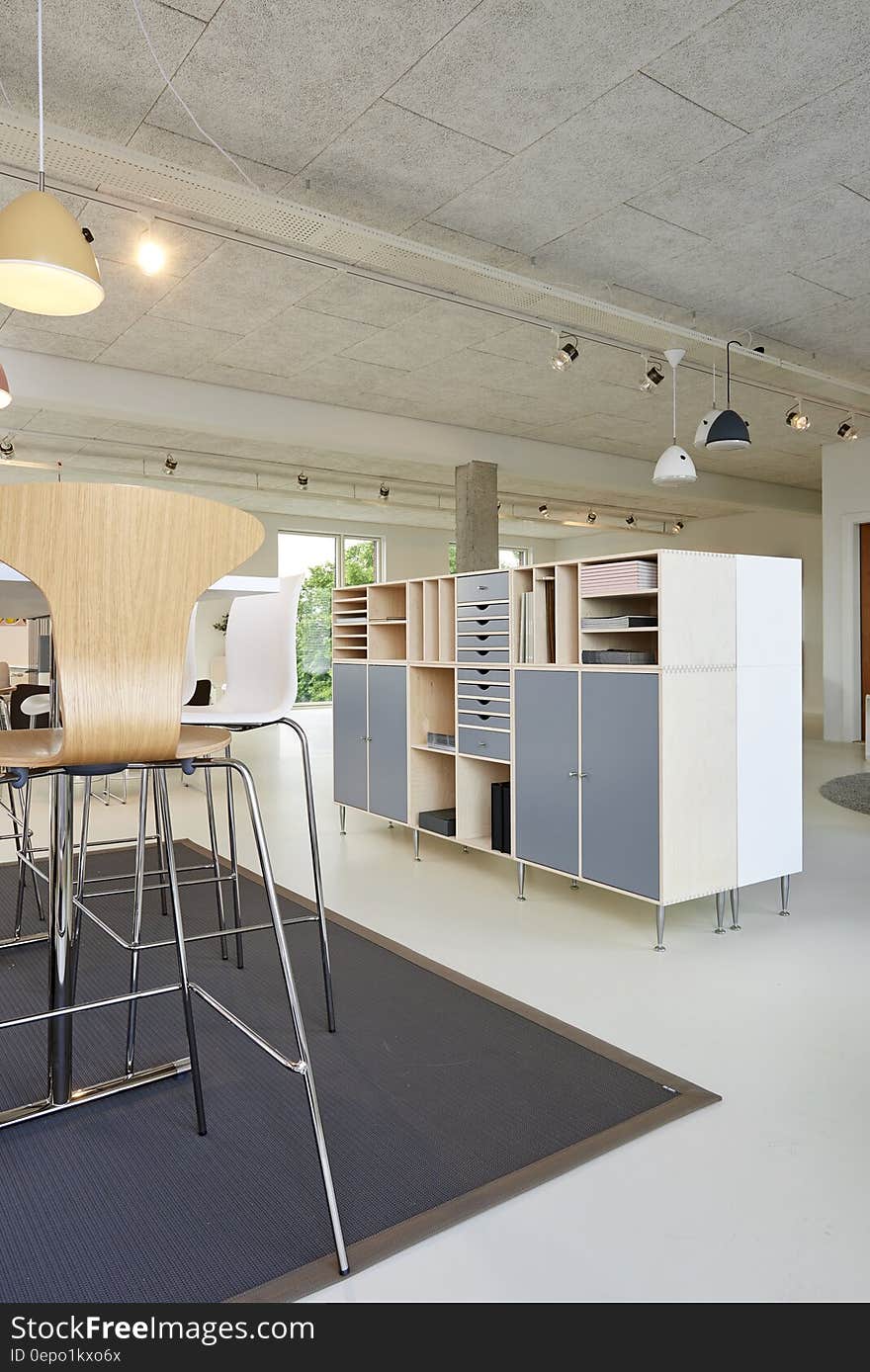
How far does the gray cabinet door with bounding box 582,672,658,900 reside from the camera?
3178mm

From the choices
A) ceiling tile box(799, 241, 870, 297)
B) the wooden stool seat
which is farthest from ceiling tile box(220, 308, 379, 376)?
the wooden stool seat

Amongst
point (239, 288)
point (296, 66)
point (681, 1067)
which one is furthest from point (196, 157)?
point (681, 1067)

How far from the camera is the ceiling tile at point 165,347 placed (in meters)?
6.02

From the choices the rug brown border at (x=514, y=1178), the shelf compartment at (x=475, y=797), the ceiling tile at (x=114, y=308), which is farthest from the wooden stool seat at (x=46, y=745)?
the ceiling tile at (x=114, y=308)

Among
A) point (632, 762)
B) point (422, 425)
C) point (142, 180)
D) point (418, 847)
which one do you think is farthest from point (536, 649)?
point (422, 425)

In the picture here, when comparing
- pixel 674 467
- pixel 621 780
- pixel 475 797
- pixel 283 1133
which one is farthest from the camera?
pixel 674 467

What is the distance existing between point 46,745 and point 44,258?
1.54 m

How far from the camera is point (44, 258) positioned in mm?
2457

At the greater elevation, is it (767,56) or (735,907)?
(767,56)

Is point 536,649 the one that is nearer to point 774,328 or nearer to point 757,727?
point 757,727

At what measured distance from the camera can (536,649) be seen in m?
3.77

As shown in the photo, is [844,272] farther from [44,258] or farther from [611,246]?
[44,258]

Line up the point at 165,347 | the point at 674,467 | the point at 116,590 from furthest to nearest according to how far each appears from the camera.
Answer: the point at 165,347, the point at 674,467, the point at 116,590

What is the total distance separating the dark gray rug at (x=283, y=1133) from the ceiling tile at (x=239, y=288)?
3.85 meters
